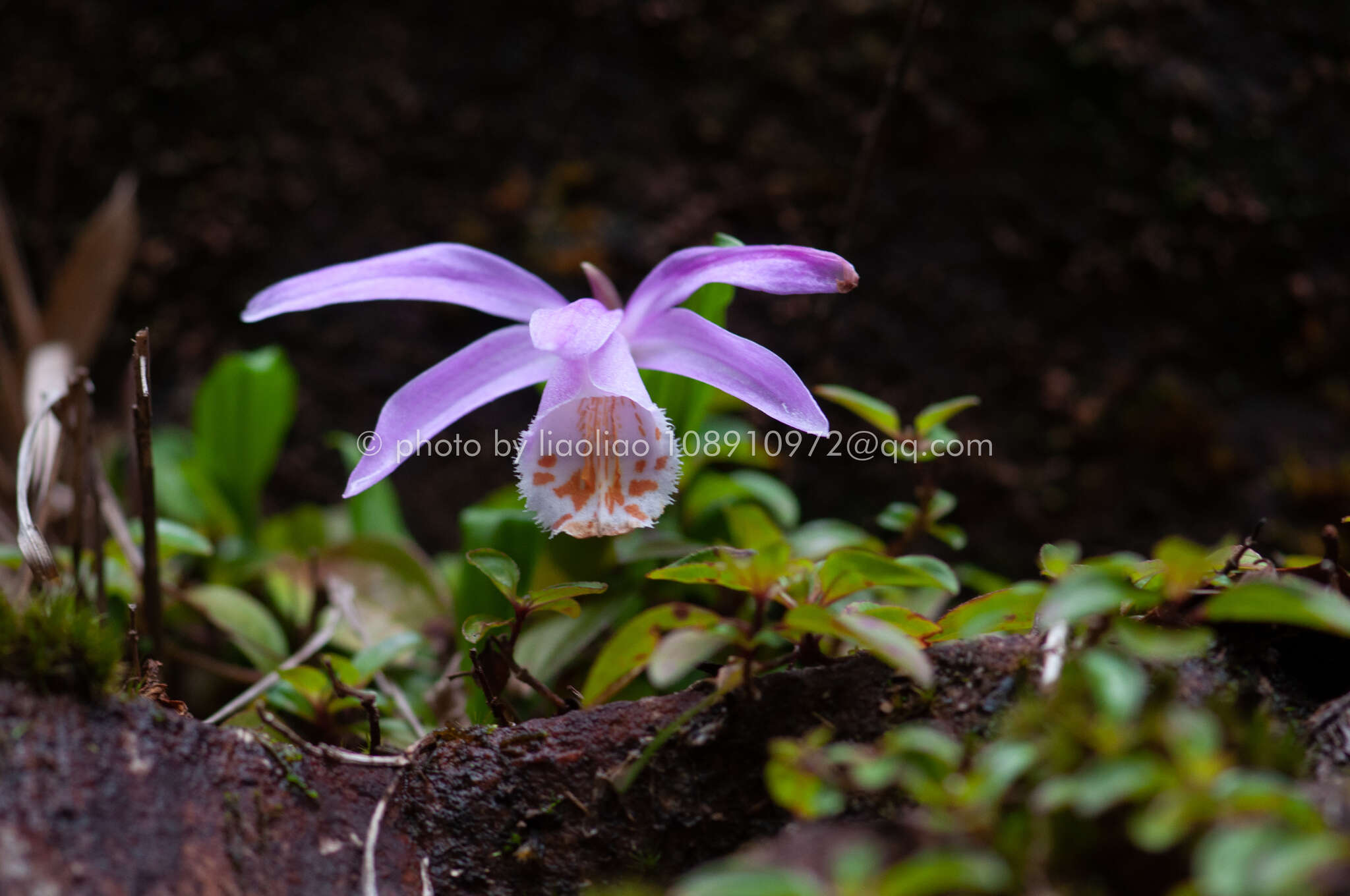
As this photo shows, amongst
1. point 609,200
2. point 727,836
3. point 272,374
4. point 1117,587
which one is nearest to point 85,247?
point 272,374

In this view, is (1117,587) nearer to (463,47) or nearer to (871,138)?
(871,138)

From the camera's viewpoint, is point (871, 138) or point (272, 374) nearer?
point (871, 138)

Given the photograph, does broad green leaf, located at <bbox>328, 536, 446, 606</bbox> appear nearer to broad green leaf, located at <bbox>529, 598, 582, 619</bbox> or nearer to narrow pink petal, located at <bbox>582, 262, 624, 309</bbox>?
narrow pink petal, located at <bbox>582, 262, 624, 309</bbox>

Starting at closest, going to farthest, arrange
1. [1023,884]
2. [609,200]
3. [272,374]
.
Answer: [1023,884] → [272,374] → [609,200]

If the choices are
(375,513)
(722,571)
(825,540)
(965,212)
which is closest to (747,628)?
(722,571)

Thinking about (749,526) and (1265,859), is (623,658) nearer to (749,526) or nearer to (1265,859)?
(749,526)

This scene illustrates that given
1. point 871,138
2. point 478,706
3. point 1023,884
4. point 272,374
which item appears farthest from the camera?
point 272,374
